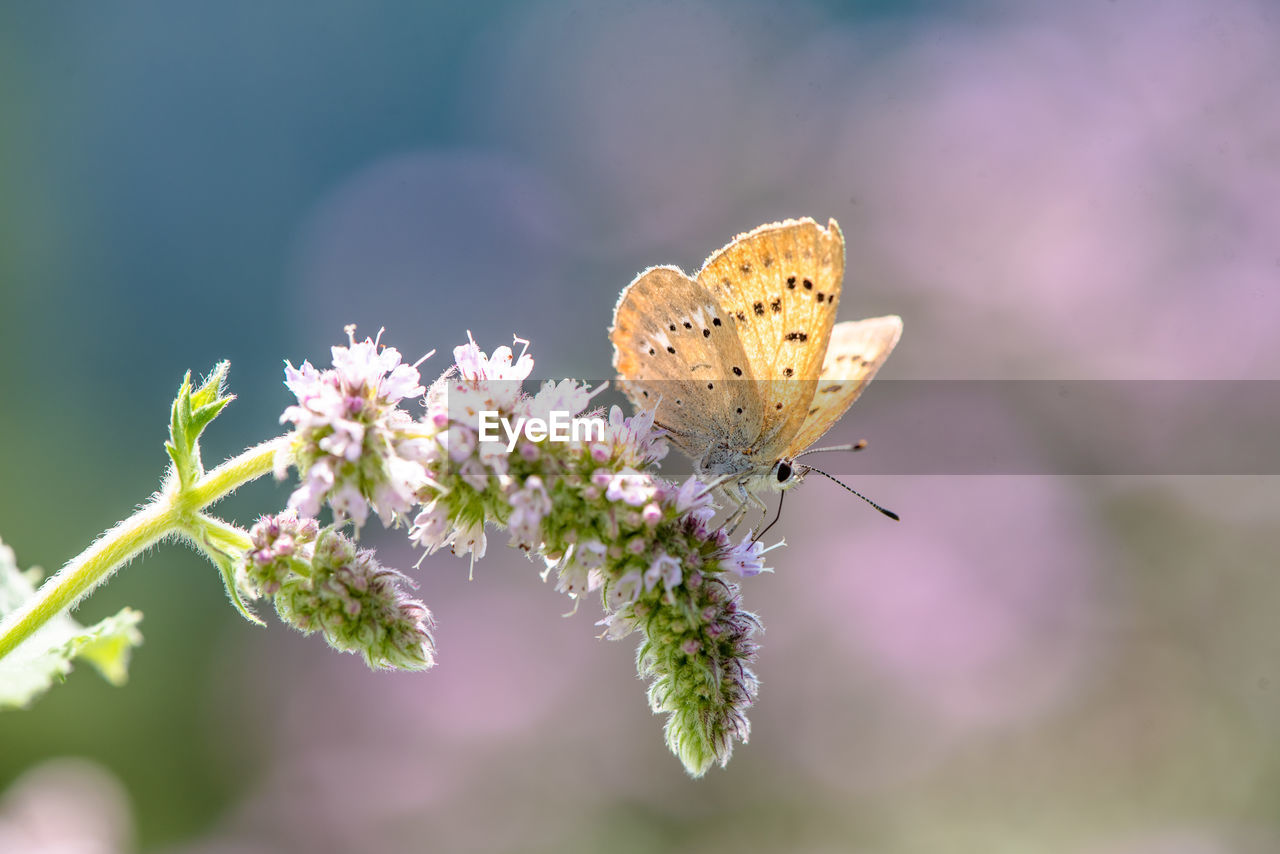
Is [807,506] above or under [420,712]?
above

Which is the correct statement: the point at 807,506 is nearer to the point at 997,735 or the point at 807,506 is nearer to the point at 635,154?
the point at 997,735

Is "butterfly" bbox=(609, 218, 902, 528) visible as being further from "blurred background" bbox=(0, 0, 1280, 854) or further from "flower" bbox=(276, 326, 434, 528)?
"blurred background" bbox=(0, 0, 1280, 854)

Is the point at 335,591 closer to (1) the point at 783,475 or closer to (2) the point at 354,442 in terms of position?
(2) the point at 354,442

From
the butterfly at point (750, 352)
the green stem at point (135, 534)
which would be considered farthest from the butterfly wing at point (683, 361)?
the green stem at point (135, 534)

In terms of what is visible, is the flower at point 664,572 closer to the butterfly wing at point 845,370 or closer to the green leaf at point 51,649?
the butterfly wing at point 845,370

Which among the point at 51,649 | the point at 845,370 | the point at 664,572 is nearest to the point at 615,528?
the point at 664,572

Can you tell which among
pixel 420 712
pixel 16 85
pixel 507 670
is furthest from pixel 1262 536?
pixel 16 85

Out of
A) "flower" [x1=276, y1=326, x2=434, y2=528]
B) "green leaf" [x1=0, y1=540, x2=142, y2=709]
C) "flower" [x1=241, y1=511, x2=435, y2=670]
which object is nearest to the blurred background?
"green leaf" [x1=0, y1=540, x2=142, y2=709]
